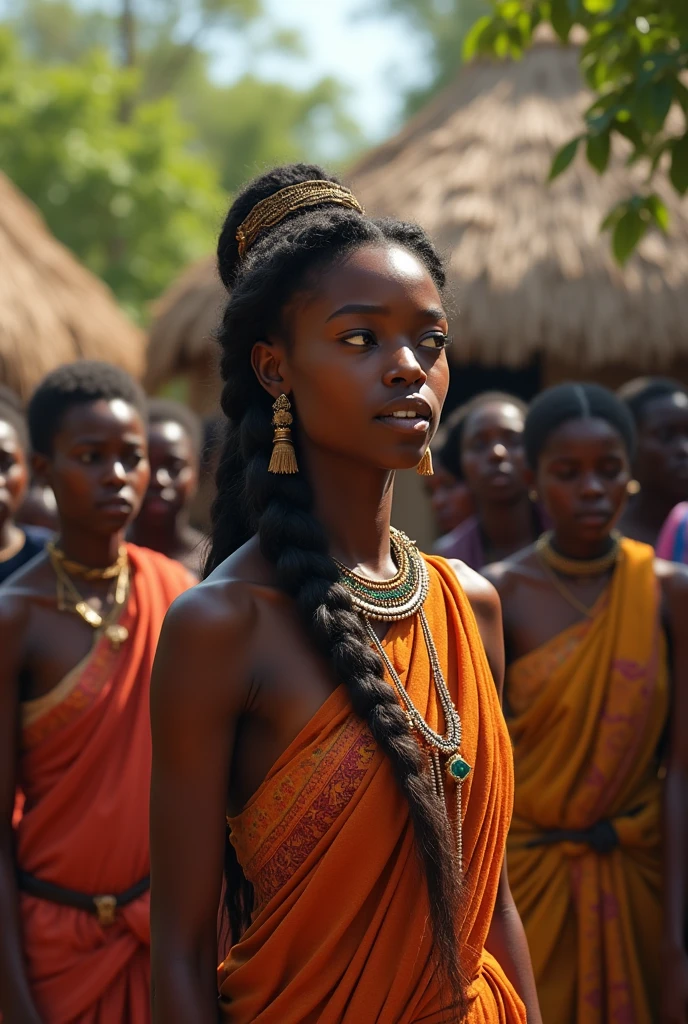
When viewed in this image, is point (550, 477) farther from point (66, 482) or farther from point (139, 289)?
point (139, 289)

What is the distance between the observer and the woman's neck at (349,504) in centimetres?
218

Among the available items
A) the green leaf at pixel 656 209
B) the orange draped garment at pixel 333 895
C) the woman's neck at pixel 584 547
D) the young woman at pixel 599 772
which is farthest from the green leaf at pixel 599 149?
the orange draped garment at pixel 333 895

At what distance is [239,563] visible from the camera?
6.91 feet

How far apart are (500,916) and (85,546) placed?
1873 mm

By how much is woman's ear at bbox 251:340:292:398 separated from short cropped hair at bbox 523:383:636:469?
2.06 meters

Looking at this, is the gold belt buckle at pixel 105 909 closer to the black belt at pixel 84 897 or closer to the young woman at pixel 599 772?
the black belt at pixel 84 897

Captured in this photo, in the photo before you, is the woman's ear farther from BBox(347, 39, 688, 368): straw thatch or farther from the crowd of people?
BBox(347, 39, 688, 368): straw thatch

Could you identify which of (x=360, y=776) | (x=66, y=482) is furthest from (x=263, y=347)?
(x=66, y=482)

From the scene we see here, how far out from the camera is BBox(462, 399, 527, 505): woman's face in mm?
5434

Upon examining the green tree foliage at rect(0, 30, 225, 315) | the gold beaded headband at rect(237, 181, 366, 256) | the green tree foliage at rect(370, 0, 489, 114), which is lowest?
the gold beaded headband at rect(237, 181, 366, 256)

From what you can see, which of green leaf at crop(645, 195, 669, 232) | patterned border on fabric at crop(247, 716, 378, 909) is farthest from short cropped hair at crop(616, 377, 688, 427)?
patterned border on fabric at crop(247, 716, 378, 909)

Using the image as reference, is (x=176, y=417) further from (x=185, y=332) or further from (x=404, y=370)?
(x=185, y=332)

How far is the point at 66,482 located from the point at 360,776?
78.4 inches

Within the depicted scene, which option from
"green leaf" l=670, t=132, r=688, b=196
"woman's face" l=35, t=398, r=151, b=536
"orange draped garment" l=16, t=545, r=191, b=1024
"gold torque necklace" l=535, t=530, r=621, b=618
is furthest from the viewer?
"gold torque necklace" l=535, t=530, r=621, b=618
